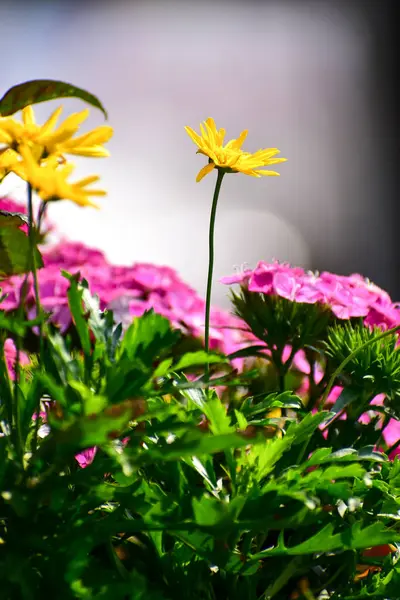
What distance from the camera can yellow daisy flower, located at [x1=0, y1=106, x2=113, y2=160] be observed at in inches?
22.5

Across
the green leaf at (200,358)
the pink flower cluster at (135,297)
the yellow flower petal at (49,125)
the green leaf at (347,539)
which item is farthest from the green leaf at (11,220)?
the pink flower cluster at (135,297)

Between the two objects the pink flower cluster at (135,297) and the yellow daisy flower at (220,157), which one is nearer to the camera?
the yellow daisy flower at (220,157)

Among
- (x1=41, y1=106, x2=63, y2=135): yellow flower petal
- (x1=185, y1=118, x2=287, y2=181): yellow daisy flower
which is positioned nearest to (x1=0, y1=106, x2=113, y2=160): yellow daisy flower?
(x1=41, y1=106, x2=63, y2=135): yellow flower petal

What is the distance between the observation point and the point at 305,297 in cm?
84

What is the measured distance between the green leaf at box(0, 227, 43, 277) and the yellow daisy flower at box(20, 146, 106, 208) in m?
0.16

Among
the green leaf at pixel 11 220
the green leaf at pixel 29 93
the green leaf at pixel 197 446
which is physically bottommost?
the green leaf at pixel 197 446

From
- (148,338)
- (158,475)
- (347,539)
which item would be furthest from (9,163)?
(347,539)

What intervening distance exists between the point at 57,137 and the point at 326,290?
402mm

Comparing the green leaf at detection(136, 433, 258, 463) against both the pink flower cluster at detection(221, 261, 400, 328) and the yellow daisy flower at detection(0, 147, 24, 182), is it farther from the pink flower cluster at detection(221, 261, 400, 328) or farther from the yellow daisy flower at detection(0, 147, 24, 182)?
the pink flower cluster at detection(221, 261, 400, 328)

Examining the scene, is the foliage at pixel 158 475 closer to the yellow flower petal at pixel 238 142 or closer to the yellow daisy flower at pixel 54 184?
the yellow daisy flower at pixel 54 184

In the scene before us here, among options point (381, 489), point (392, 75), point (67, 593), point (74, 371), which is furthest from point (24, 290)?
point (392, 75)

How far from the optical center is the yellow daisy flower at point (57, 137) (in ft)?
1.87

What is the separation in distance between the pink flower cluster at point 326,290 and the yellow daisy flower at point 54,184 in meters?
0.36

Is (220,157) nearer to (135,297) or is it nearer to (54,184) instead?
(54,184)
